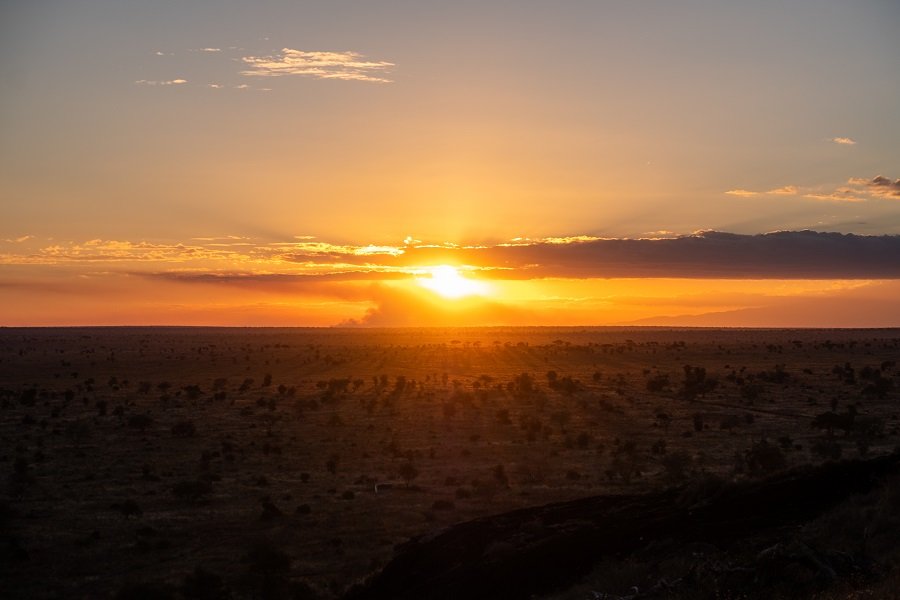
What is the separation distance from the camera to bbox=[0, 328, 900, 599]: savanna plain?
16250 millimetres

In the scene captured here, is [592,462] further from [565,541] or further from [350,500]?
[565,541]

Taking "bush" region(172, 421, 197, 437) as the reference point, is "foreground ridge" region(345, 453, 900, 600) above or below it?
above

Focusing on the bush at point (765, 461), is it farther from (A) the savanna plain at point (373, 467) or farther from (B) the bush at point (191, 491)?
(B) the bush at point (191, 491)

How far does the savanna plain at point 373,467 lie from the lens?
53.3 feet

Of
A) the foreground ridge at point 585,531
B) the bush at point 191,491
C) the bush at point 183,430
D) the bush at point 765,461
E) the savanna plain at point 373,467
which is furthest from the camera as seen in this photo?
the bush at point 183,430

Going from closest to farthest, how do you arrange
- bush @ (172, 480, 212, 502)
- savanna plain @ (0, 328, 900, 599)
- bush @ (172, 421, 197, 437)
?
savanna plain @ (0, 328, 900, 599) → bush @ (172, 480, 212, 502) → bush @ (172, 421, 197, 437)

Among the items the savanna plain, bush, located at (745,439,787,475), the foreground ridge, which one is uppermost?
the foreground ridge

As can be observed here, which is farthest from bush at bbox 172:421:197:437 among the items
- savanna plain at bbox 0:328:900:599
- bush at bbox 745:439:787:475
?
bush at bbox 745:439:787:475

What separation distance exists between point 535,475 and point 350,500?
7629 mm

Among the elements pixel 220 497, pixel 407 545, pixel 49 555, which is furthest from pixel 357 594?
pixel 220 497

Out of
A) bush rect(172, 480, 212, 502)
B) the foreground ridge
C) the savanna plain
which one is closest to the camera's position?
the savanna plain

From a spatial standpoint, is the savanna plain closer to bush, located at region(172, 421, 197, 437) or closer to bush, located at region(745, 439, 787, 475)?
bush, located at region(745, 439, 787, 475)

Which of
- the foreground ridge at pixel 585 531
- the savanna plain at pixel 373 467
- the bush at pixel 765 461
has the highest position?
the foreground ridge at pixel 585 531

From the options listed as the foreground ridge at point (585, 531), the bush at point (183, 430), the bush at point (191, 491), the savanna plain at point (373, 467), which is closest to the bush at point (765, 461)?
the savanna plain at point (373, 467)
